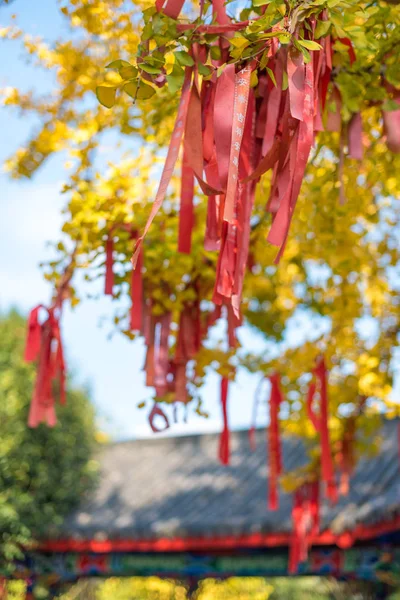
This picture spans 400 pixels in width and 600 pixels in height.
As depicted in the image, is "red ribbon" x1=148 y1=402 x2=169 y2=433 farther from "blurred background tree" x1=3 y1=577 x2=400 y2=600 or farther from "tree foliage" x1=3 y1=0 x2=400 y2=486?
"blurred background tree" x1=3 y1=577 x2=400 y2=600

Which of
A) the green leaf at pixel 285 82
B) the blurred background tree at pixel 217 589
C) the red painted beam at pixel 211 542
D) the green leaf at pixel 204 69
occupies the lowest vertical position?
the blurred background tree at pixel 217 589

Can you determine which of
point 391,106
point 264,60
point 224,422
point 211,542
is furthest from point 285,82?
point 211,542

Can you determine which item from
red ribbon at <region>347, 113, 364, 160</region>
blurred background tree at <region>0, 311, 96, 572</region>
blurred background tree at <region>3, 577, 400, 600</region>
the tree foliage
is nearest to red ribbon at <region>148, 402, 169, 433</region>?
the tree foliage

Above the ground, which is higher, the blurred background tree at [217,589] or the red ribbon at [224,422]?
the red ribbon at [224,422]

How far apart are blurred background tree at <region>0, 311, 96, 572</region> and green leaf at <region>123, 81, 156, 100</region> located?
22.8ft

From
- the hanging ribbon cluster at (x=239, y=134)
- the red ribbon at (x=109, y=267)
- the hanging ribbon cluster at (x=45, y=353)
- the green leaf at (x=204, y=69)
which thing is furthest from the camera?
the hanging ribbon cluster at (x=45, y=353)

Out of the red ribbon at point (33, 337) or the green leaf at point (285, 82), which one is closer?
the green leaf at point (285, 82)

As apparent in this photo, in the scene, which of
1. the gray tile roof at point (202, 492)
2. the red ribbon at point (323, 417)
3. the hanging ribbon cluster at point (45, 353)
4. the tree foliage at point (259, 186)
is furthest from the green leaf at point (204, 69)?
the gray tile roof at point (202, 492)

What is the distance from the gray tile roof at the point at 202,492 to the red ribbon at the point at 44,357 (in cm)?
276

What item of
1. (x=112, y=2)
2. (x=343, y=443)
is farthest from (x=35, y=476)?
(x=112, y=2)

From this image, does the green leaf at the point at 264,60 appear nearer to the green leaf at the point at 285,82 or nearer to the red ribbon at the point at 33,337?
the green leaf at the point at 285,82

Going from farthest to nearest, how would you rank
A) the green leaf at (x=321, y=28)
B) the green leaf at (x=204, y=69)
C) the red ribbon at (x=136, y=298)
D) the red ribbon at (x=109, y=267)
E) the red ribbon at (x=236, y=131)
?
1. the red ribbon at (x=109, y=267)
2. the red ribbon at (x=136, y=298)
3. the green leaf at (x=204, y=69)
4. the green leaf at (x=321, y=28)
5. the red ribbon at (x=236, y=131)

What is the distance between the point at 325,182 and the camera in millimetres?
3262

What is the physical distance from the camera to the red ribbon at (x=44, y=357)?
391cm
